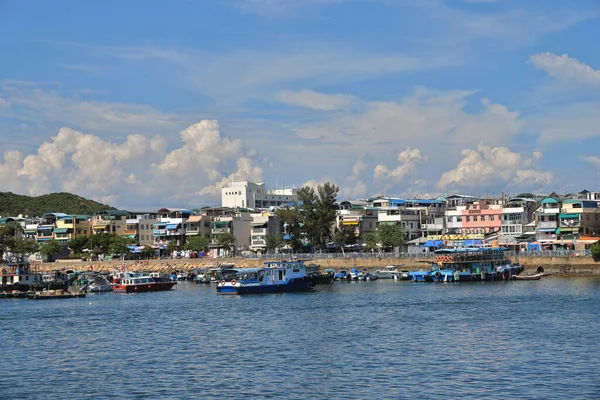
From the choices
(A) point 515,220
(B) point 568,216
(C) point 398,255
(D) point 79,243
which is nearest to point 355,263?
(C) point 398,255

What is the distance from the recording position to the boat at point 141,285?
95.6m

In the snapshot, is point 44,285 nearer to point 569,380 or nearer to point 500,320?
point 500,320

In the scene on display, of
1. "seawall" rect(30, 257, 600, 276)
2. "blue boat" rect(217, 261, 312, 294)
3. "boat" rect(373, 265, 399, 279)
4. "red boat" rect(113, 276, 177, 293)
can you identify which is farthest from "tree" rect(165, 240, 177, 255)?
"blue boat" rect(217, 261, 312, 294)

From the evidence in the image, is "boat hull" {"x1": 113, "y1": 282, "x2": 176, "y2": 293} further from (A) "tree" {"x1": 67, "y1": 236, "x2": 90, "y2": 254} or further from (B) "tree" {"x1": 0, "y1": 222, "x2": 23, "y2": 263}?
(A) "tree" {"x1": 67, "y1": 236, "x2": 90, "y2": 254}

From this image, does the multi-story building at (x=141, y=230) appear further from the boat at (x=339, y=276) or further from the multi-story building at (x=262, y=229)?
the boat at (x=339, y=276)

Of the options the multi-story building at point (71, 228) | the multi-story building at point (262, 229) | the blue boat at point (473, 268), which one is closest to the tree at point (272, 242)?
the multi-story building at point (262, 229)

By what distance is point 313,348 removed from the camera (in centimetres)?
4588

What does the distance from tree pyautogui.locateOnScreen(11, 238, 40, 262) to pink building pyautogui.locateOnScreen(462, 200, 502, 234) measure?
234ft

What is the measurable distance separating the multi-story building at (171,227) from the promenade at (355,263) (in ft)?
44.3

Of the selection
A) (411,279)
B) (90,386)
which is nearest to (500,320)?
(90,386)

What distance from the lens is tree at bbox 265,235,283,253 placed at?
138125mm

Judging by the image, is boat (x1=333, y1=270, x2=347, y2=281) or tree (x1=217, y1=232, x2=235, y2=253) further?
tree (x1=217, y1=232, x2=235, y2=253)

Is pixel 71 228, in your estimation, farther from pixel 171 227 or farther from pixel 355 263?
pixel 355 263

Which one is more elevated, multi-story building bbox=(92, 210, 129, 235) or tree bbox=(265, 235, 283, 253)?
multi-story building bbox=(92, 210, 129, 235)
